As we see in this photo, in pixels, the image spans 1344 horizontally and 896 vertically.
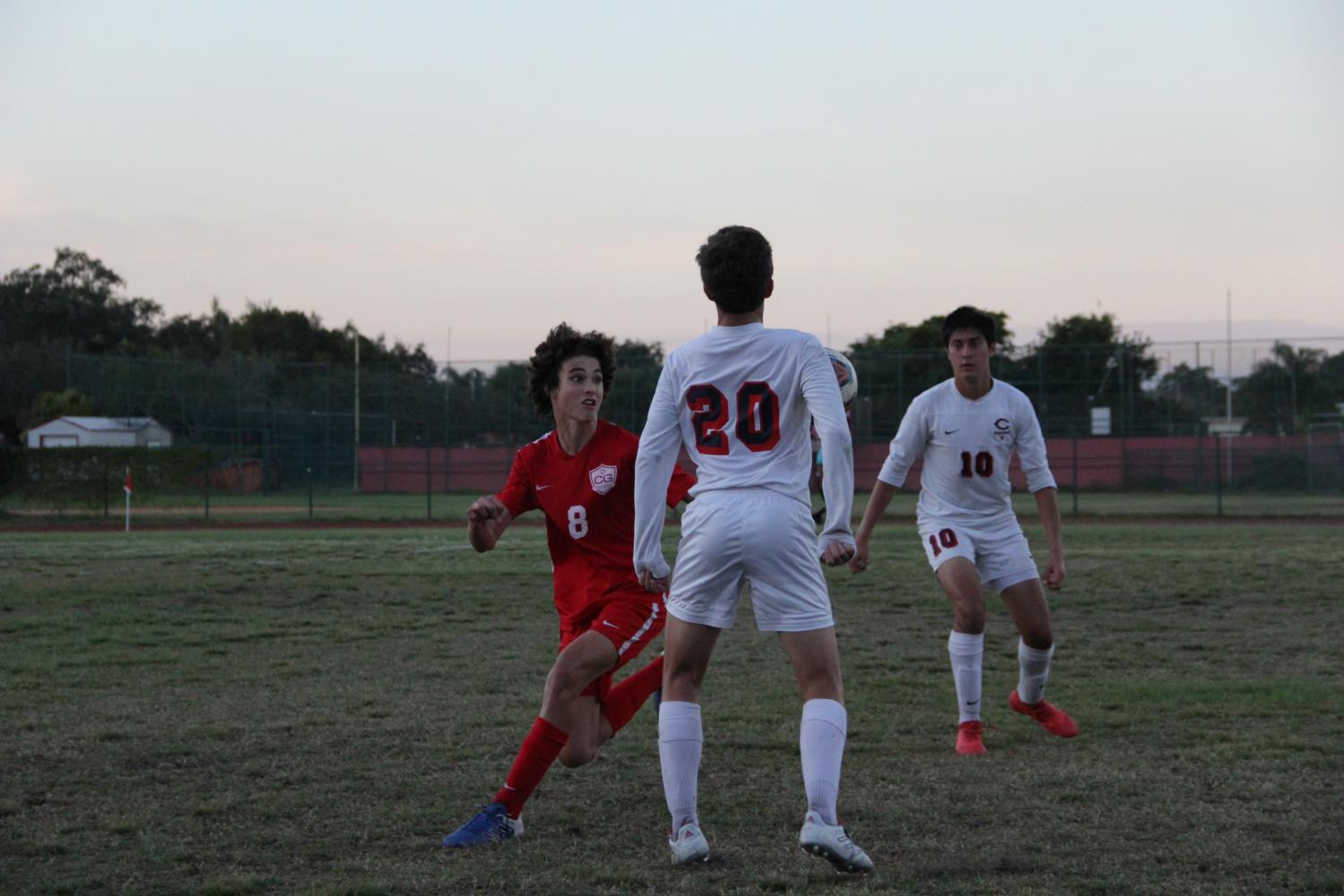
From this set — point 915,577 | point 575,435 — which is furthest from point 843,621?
point 575,435

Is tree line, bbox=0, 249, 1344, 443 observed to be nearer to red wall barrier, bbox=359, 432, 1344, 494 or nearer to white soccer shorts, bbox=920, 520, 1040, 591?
red wall barrier, bbox=359, 432, 1344, 494

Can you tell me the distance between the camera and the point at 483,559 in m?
17.2

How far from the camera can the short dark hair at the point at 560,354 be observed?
5160 millimetres

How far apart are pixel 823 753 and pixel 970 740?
220 centimetres

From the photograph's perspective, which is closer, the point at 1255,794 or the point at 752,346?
the point at 752,346

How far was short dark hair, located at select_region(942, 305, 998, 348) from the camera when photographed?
6.24 meters

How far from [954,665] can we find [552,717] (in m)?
2.30

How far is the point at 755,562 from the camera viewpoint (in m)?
4.01

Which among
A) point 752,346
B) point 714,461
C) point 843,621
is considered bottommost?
point 843,621

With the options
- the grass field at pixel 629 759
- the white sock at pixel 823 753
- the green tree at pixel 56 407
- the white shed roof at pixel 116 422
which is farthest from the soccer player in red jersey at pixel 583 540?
the green tree at pixel 56 407

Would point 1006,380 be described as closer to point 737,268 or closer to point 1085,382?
point 1085,382

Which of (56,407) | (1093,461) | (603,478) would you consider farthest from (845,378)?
(56,407)

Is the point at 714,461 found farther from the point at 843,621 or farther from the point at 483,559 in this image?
the point at 483,559

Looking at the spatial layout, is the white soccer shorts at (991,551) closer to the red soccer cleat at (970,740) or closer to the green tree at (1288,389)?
the red soccer cleat at (970,740)
